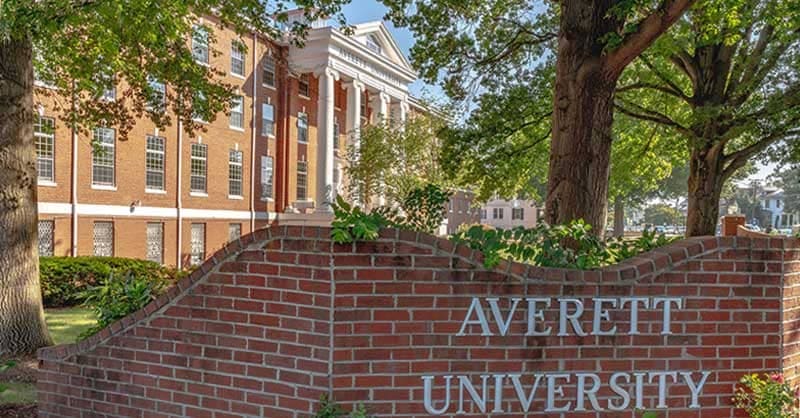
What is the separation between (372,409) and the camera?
3.67 metres

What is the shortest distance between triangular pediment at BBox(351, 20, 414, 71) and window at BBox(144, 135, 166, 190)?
1365 cm

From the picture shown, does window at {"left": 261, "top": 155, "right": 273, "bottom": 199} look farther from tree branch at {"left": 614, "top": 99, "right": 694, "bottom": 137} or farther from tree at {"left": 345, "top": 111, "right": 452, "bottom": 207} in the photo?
tree branch at {"left": 614, "top": 99, "right": 694, "bottom": 137}

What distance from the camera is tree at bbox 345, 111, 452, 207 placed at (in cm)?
2975

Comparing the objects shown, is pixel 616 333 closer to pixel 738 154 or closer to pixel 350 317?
pixel 350 317

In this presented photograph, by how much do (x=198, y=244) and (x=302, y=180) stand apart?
8.01 m

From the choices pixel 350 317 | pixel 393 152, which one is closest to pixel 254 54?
pixel 393 152

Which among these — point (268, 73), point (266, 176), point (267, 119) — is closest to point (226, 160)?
point (266, 176)

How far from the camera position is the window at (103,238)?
20.4m

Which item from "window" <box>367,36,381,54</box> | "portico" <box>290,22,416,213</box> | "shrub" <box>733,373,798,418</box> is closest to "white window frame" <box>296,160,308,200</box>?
"portico" <box>290,22,416,213</box>

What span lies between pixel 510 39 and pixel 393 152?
18379mm

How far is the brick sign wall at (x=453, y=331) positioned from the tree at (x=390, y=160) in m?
24.8

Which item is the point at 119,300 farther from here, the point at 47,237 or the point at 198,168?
the point at 198,168

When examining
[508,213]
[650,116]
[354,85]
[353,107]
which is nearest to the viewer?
[650,116]

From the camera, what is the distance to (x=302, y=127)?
31.3m
